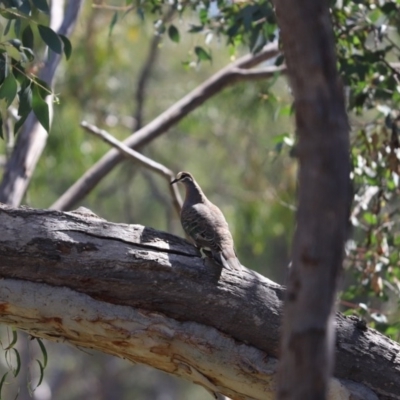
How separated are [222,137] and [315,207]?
42.5 feet

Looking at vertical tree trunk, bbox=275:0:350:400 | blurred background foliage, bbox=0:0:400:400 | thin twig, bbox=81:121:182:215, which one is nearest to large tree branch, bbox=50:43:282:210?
blurred background foliage, bbox=0:0:400:400

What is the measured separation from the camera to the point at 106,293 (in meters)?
3.54

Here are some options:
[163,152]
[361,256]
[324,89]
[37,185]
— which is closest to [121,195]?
[163,152]

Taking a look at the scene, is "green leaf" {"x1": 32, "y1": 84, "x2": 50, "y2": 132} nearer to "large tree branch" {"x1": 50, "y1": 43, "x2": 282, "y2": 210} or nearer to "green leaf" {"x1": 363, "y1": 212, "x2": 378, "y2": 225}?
"green leaf" {"x1": 363, "y1": 212, "x2": 378, "y2": 225}

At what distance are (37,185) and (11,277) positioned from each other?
7832 mm

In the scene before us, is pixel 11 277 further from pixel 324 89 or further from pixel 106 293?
pixel 324 89

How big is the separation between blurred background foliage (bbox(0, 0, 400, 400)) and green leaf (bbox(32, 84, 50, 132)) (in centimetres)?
128

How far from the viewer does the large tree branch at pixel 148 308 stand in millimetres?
3506

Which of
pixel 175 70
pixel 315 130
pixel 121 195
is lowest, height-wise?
pixel 121 195

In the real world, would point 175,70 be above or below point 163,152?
above

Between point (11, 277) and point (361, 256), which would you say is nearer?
point (11, 277)

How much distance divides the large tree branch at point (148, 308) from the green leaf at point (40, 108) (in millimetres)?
495

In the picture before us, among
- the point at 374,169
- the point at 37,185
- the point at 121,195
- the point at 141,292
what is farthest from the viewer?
the point at 121,195

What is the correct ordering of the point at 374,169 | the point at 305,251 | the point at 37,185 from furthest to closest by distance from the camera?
the point at 37,185, the point at 374,169, the point at 305,251
